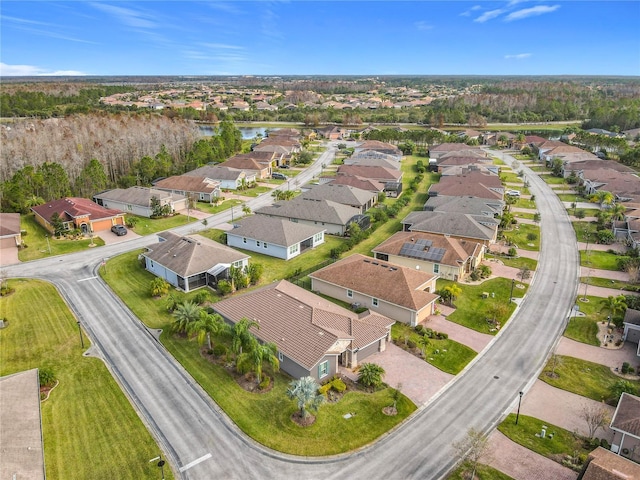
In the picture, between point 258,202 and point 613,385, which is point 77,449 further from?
point 258,202

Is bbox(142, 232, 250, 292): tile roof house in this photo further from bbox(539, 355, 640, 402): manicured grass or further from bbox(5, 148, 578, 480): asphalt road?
bbox(539, 355, 640, 402): manicured grass

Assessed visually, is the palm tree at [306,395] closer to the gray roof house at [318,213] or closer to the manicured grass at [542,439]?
the manicured grass at [542,439]

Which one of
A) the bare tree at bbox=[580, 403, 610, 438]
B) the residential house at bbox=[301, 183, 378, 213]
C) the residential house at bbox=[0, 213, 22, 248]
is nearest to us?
the bare tree at bbox=[580, 403, 610, 438]

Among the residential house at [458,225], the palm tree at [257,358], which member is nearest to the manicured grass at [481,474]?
the palm tree at [257,358]

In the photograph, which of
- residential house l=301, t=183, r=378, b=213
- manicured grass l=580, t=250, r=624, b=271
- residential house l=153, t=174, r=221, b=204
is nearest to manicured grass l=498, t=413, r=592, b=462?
manicured grass l=580, t=250, r=624, b=271

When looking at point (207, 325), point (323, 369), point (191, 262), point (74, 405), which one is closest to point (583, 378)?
point (323, 369)

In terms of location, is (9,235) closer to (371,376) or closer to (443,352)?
(371,376)
